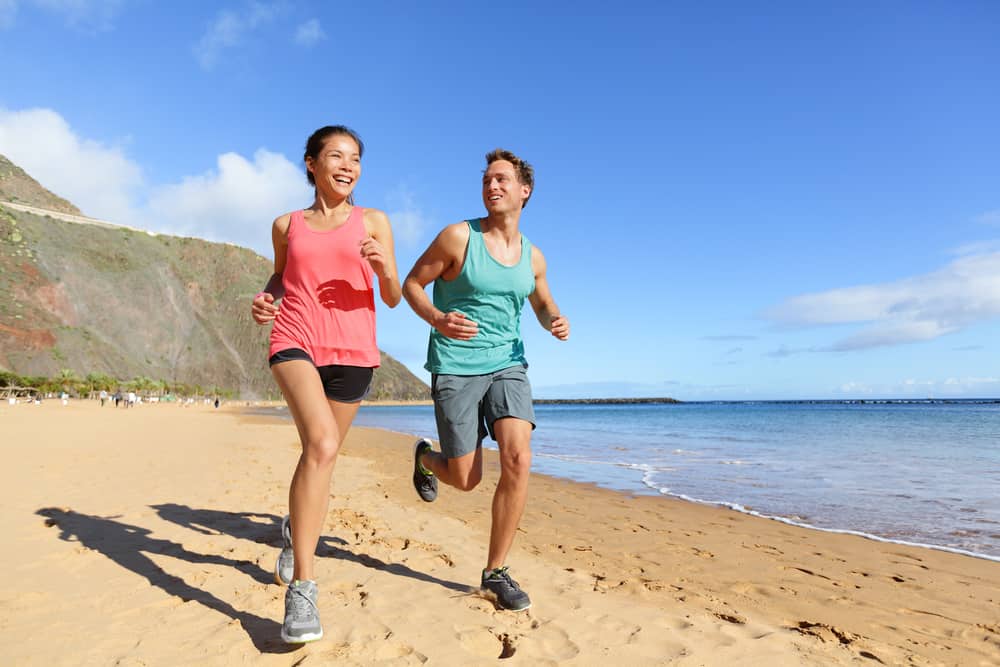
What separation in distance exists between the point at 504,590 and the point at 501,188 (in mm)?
2149

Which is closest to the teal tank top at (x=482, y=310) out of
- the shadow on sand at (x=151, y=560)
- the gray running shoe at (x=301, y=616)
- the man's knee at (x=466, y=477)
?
the man's knee at (x=466, y=477)

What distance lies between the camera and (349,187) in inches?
126

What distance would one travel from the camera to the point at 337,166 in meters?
3.17

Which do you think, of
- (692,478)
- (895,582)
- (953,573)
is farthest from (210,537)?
(692,478)

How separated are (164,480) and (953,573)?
798 centimetres

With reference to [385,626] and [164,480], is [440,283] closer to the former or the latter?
[385,626]

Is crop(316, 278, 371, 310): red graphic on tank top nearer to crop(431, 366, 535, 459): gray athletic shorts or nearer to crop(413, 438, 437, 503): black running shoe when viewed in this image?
crop(431, 366, 535, 459): gray athletic shorts

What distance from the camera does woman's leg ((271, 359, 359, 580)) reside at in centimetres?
282

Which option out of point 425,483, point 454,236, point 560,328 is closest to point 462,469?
point 425,483

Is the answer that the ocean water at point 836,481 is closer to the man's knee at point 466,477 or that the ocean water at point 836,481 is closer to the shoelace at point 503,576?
the shoelace at point 503,576

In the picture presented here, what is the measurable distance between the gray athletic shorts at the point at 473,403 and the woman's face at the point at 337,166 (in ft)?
3.66

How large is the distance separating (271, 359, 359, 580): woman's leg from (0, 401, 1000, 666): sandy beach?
0.45m

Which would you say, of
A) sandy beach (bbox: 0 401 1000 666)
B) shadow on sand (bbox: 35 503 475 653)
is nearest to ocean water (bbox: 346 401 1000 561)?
sandy beach (bbox: 0 401 1000 666)

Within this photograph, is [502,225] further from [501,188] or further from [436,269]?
[436,269]
